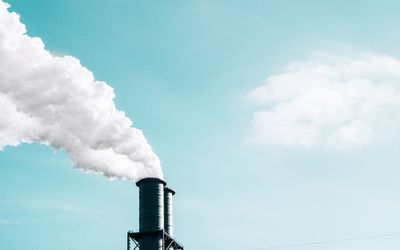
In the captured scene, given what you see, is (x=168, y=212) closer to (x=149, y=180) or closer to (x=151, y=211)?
(x=151, y=211)

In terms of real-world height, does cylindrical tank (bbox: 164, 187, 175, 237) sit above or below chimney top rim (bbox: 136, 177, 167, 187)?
below

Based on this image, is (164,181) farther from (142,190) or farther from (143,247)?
(143,247)

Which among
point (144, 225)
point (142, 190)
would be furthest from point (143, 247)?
point (142, 190)

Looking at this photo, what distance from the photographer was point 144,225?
1201 inches

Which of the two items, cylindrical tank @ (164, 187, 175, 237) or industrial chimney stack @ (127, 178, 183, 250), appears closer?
industrial chimney stack @ (127, 178, 183, 250)

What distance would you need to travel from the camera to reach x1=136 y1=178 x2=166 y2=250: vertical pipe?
99.1 ft

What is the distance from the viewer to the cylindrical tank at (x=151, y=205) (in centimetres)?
3042

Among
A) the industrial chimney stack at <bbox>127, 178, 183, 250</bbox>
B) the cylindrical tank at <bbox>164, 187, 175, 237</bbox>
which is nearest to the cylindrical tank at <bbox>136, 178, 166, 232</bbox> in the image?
the industrial chimney stack at <bbox>127, 178, 183, 250</bbox>

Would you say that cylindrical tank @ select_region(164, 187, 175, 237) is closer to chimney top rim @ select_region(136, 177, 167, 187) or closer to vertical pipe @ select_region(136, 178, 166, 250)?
vertical pipe @ select_region(136, 178, 166, 250)

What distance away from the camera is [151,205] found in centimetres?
3058

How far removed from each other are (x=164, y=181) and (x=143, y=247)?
13.7 ft

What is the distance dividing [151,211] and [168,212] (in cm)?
256

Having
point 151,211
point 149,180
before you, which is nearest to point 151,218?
point 151,211

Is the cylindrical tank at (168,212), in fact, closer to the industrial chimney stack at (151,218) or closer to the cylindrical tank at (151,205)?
the industrial chimney stack at (151,218)
